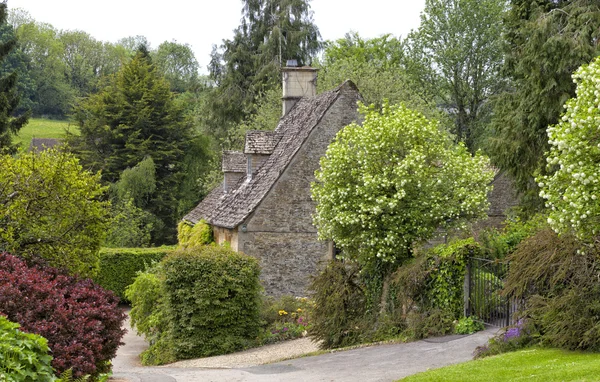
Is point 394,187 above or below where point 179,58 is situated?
below

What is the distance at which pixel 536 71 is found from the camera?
1080 inches

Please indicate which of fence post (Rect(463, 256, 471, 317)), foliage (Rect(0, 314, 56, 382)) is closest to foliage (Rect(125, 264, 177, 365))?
fence post (Rect(463, 256, 471, 317))

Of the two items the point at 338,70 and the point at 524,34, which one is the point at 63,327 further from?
the point at 338,70

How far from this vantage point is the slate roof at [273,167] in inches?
1126

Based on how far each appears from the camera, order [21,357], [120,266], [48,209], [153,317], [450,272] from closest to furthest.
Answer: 1. [21,357]
2. [48,209]
3. [450,272]
4. [153,317]
5. [120,266]

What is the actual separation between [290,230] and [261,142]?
14.6 feet

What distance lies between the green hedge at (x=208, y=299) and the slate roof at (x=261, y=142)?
31.4 feet

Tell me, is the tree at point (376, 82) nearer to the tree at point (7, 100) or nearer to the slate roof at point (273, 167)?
the slate roof at point (273, 167)

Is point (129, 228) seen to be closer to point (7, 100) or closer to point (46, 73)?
point (7, 100)

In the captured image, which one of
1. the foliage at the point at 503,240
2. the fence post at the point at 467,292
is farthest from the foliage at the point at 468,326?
the foliage at the point at 503,240

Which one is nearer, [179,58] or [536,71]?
[536,71]

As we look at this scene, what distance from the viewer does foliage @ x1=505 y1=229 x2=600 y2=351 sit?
13.9m

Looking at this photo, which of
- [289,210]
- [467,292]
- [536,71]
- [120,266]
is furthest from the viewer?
[120,266]

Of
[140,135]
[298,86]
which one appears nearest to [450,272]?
[298,86]
